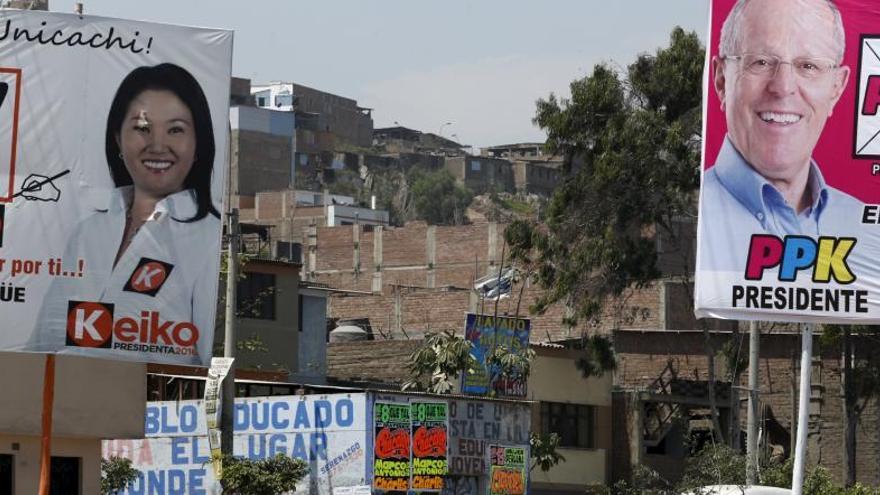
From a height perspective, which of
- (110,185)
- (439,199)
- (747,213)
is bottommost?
(747,213)

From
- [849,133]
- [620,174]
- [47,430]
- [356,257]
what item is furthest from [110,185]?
[356,257]

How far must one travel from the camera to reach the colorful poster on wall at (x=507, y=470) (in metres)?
39.9

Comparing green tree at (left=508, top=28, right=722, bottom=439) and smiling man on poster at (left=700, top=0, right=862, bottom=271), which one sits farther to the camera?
green tree at (left=508, top=28, right=722, bottom=439)

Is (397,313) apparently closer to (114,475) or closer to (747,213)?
(114,475)

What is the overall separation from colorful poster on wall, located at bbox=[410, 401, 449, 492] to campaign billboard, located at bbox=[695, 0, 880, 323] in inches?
685

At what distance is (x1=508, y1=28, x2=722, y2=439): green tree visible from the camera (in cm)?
4984

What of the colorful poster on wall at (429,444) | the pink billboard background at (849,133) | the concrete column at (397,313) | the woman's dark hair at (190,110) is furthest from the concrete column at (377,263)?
the pink billboard background at (849,133)

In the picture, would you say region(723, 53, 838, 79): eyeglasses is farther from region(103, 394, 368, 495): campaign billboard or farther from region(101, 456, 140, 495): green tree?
region(103, 394, 368, 495): campaign billboard

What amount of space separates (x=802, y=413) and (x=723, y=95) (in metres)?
4.09

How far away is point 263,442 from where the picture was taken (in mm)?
38000

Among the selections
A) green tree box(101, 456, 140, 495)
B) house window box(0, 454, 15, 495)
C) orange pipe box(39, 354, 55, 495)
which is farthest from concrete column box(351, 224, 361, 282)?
orange pipe box(39, 354, 55, 495)

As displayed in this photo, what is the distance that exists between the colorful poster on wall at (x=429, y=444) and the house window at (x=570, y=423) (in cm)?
1318

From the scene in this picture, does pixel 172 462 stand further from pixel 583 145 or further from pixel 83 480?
pixel 583 145

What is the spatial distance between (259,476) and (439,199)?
95.7 m
